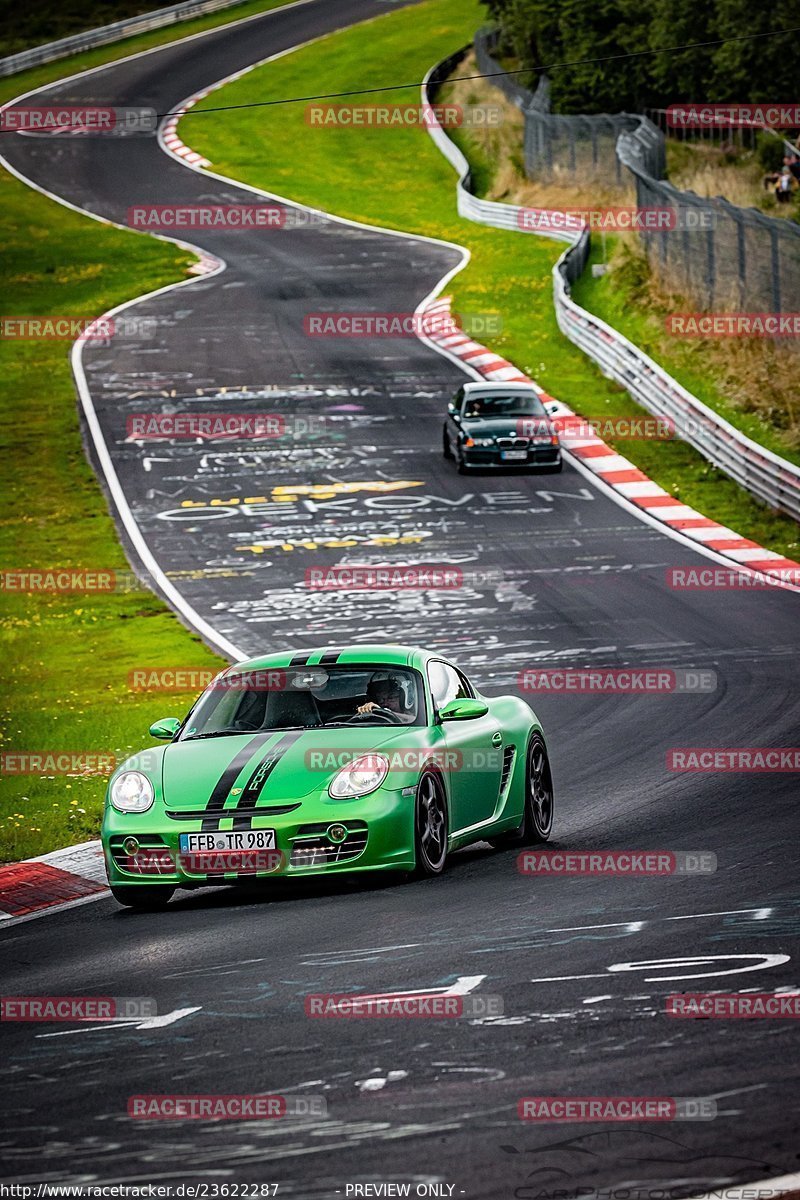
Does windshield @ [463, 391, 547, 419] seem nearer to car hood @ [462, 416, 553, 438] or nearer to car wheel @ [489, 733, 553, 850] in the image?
car hood @ [462, 416, 553, 438]

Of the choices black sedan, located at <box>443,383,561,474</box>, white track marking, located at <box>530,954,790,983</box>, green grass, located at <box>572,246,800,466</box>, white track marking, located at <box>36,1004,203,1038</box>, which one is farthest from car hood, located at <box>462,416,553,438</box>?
white track marking, located at <box>36,1004,203,1038</box>

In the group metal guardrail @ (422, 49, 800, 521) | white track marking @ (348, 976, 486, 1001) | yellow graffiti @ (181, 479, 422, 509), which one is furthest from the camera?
yellow graffiti @ (181, 479, 422, 509)

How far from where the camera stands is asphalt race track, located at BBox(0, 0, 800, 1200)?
5984 mm

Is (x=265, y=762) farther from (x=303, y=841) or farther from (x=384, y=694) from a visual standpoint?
(x=384, y=694)

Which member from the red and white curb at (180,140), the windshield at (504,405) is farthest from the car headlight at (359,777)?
the red and white curb at (180,140)

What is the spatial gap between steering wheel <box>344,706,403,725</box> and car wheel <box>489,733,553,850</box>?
1255 millimetres

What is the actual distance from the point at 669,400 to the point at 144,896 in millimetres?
23645

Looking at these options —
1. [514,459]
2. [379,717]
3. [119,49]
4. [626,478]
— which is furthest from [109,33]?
[379,717]

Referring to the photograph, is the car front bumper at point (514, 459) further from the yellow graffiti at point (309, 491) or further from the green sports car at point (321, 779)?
the green sports car at point (321, 779)

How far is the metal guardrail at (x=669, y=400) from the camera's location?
2755 cm

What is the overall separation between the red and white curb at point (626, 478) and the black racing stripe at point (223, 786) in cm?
1374

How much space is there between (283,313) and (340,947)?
3799 centimetres

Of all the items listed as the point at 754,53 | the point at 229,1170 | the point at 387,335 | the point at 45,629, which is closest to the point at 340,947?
the point at 229,1170

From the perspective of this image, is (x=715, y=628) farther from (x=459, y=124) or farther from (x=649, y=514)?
(x=459, y=124)
